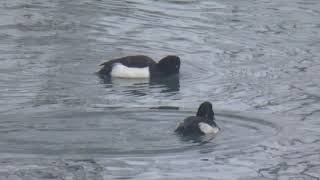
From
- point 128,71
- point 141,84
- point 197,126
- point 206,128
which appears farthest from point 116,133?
point 128,71

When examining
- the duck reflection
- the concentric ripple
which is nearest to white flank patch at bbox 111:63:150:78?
the duck reflection

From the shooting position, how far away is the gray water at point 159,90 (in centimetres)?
1496

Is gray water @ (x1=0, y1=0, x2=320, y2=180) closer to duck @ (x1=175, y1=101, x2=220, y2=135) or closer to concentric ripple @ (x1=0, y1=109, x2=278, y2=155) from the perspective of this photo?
concentric ripple @ (x1=0, y1=109, x2=278, y2=155)

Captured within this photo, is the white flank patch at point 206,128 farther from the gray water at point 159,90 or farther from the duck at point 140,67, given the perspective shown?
the duck at point 140,67

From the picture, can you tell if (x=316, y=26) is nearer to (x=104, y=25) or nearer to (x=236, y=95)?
(x=104, y=25)

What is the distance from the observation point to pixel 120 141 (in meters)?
15.8

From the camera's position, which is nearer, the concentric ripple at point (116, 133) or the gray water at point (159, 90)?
the gray water at point (159, 90)

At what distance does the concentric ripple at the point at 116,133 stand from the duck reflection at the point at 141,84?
2.51 metres

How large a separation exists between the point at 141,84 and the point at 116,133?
5.10 m

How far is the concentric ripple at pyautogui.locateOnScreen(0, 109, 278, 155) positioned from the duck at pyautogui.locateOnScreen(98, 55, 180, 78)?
12.9 feet

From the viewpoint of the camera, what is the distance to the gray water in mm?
14961

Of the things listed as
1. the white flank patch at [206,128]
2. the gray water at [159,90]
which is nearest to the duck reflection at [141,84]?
the gray water at [159,90]

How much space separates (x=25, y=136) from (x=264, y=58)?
8.78 metres

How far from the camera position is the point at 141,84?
2127 centimetres
